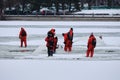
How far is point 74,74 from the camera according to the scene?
13578 millimetres

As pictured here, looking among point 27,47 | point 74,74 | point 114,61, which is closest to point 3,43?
point 27,47

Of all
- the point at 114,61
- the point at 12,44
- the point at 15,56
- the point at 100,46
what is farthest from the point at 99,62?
the point at 12,44

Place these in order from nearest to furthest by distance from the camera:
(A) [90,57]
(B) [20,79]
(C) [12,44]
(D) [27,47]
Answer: (B) [20,79], (A) [90,57], (D) [27,47], (C) [12,44]

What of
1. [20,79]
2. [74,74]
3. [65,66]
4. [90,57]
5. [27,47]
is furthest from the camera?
[27,47]

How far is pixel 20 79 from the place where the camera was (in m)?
12.6

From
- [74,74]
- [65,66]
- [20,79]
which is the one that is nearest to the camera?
[20,79]

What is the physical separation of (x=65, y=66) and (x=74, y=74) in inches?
70.5

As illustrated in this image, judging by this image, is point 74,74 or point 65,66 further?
point 65,66

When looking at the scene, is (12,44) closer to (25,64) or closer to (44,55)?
(44,55)

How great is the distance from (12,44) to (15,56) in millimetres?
5399

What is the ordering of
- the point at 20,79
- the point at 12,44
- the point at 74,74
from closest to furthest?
the point at 20,79 → the point at 74,74 → the point at 12,44

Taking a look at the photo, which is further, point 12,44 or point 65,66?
point 12,44

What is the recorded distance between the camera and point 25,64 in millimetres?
15828

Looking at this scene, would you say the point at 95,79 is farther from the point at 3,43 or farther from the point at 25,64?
the point at 3,43
